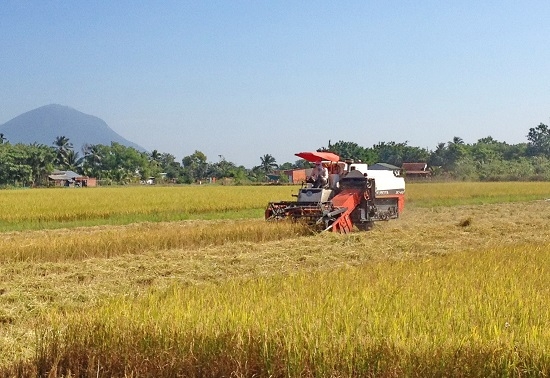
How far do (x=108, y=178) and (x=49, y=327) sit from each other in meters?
83.8

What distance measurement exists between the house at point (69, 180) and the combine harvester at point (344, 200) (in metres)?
69.5

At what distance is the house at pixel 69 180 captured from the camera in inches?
3196

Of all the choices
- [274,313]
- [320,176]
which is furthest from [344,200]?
[274,313]

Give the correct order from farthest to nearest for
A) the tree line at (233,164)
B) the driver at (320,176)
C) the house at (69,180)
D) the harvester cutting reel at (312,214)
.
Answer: the house at (69,180)
the tree line at (233,164)
the driver at (320,176)
the harvester cutting reel at (312,214)

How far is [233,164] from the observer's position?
11019cm

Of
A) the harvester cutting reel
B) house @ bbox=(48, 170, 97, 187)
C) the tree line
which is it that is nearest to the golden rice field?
the harvester cutting reel

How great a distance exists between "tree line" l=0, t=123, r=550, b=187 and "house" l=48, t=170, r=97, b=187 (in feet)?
5.37

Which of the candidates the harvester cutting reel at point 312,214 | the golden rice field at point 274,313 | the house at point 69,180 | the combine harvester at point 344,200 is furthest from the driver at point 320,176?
the house at point 69,180

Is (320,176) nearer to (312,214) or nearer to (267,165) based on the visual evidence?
(312,214)

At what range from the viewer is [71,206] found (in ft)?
76.4

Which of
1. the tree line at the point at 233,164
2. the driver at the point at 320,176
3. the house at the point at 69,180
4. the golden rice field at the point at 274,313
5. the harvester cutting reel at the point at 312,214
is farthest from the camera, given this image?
the house at the point at 69,180

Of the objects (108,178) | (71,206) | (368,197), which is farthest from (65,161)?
(368,197)

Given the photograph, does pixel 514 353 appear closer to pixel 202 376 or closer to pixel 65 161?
pixel 202 376

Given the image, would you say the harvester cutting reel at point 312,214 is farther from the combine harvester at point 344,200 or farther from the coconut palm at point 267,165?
the coconut palm at point 267,165
